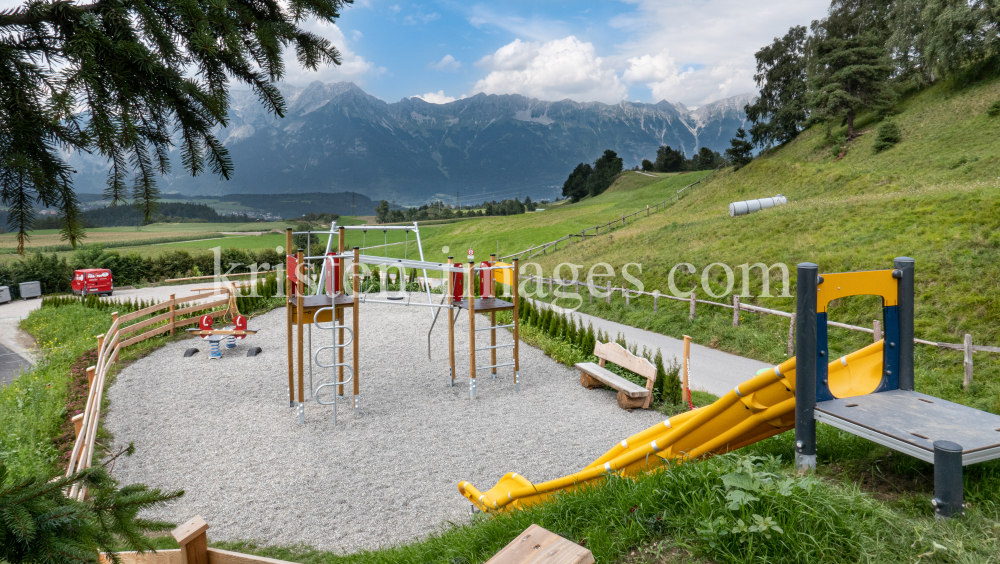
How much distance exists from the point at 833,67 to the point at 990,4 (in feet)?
25.2

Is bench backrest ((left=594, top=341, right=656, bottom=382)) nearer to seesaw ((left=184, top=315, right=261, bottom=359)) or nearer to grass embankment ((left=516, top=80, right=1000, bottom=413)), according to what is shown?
grass embankment ((left=516, top=80, right=1000, bottom=413))

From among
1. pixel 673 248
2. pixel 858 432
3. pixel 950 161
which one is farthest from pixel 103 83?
pixel 950 161

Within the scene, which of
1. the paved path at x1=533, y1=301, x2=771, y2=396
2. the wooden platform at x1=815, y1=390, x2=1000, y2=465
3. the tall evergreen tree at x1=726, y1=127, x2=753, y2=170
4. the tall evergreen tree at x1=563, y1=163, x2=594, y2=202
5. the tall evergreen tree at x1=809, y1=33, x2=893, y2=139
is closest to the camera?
the wooden platform at x1=815, y1=390, x2=1000, y2=465

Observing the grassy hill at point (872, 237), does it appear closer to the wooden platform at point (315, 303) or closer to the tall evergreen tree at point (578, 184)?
the wooden platform at point (315, 303)

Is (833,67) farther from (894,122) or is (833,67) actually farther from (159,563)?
(159,563)

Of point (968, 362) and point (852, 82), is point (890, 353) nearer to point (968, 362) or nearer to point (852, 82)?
point (968, 362)

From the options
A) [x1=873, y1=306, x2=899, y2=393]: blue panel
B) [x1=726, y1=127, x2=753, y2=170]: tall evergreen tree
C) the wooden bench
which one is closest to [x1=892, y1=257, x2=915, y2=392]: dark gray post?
[x1=873, y1=306, x2=899, y2=393]: blue panel

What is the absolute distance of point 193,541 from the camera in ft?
8.14

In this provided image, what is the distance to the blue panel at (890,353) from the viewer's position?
11.3 feet

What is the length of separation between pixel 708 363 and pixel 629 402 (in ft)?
11.8

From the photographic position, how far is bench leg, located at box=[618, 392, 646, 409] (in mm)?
A: 7879

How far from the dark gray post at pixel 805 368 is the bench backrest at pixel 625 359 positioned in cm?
492

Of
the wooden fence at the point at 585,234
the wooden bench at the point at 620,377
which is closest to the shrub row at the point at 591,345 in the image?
the wooden bench at the point at 620,377

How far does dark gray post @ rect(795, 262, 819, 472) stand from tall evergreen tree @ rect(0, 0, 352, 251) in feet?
9.07
